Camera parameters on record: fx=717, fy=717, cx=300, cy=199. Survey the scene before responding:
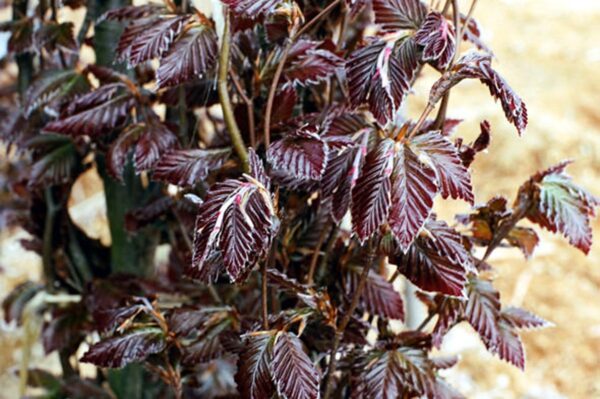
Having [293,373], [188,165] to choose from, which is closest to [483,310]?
[293,373]

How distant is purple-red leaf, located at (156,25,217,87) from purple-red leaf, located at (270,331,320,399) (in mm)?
282

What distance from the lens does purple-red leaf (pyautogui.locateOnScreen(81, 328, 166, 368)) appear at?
78cm

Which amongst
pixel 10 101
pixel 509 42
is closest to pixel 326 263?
pixel 10 101

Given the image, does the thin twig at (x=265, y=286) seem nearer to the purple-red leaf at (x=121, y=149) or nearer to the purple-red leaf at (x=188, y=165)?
the purple-red leaf at (x=188, y=165)

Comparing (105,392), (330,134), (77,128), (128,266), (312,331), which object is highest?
(330,134)

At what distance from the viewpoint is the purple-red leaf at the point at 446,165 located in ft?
1.99

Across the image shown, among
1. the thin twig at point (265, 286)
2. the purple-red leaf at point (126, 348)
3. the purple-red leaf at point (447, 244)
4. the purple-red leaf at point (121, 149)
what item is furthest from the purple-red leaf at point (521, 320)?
the purple-red leaf at point (121, 149)

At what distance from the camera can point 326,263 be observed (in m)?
0.84

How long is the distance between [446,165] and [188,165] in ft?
0.93

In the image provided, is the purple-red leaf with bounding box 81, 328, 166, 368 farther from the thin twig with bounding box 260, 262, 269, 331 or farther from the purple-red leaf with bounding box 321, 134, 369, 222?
the purple-red leaf with bounding box 321, 134, 369, 222

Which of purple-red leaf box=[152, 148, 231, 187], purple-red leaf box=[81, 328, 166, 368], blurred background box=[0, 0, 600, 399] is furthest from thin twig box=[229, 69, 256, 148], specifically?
blurred background box=[0, 0, 600, 399]

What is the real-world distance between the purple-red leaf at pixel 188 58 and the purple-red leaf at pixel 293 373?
11.1 inches

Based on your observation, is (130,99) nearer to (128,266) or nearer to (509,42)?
(128,266)

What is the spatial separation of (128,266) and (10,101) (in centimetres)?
72
